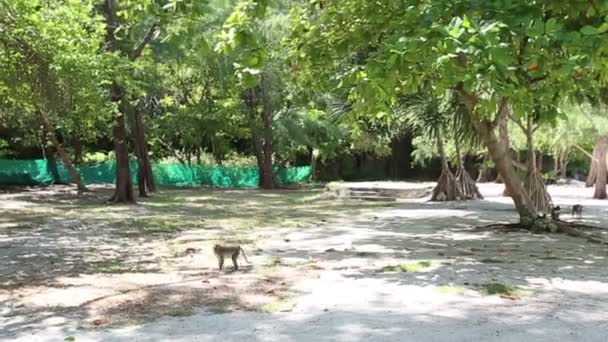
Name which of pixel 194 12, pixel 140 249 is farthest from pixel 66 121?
pixel 194 12

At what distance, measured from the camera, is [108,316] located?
5859mm

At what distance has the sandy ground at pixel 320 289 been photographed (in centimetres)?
527

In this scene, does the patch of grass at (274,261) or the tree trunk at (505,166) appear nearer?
the patch of grass at (274,261)

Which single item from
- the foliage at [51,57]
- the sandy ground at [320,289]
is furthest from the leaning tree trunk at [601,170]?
the foliage at [51,57]

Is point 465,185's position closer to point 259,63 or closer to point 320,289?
point 320,289

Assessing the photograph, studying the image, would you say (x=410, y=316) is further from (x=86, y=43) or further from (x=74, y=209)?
(x=74, y=209)

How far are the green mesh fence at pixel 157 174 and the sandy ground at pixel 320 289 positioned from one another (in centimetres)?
2190

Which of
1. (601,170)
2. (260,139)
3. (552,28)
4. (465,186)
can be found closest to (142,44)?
(465,186)

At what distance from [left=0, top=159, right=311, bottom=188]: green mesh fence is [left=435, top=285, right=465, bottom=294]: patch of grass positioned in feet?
90.8

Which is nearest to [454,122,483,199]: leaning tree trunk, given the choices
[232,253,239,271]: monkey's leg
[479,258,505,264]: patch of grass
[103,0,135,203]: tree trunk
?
[103,0,135,203]: tree trunk

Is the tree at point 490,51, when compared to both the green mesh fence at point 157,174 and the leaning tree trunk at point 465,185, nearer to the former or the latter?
the leaning tree trunk at point 465,185

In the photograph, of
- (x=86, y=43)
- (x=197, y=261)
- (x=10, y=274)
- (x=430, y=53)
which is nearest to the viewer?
(x=430, y=53)

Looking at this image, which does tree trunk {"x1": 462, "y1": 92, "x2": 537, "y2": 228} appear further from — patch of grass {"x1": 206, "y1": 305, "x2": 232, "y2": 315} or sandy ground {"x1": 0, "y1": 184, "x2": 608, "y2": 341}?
patch of grass {"x1": 206, "y1": 305, "x2": 232, "y2": 315}

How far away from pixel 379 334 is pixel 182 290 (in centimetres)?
268
